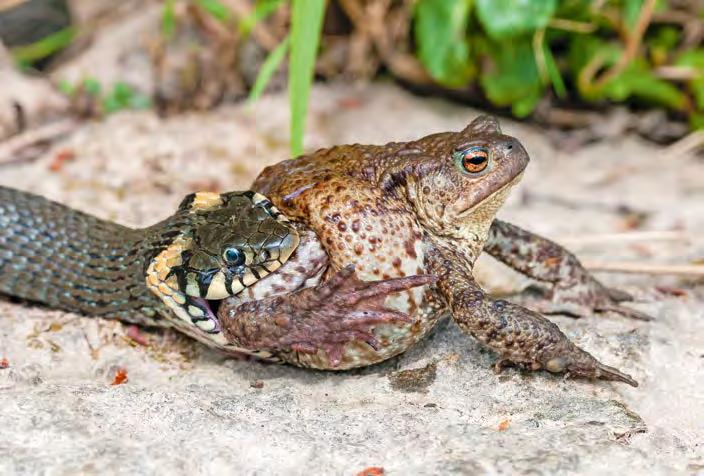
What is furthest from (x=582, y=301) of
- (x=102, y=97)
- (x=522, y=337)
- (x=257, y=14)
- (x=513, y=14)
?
(x=102, y=97)

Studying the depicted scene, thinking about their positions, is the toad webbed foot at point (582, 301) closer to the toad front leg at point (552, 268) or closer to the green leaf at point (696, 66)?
the toad front leg at point (552, 268)

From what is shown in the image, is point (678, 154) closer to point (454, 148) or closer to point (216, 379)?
point (454, 148)

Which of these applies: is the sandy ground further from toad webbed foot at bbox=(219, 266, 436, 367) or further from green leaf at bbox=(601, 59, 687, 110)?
green leaf at bbox=(601, 59, 687, 110)

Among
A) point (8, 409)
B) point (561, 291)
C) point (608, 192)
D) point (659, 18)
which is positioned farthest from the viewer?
point (659, 18)

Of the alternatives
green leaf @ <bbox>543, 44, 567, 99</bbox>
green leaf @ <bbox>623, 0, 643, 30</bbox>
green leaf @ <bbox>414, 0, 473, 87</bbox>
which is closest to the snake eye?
green leaf @ <bbox>414, 0, 473, 87</bbox>

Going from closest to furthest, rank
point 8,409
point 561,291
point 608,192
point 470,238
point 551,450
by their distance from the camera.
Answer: point 551,450 < point 8,409 < point 470,238 < point 561,291 < point 608,192

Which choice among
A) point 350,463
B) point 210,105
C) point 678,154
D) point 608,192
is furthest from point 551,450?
point 210,105

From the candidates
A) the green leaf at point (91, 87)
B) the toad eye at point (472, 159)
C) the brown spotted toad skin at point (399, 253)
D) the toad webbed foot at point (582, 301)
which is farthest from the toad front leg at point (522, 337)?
the green leaf at point (91, 87)
